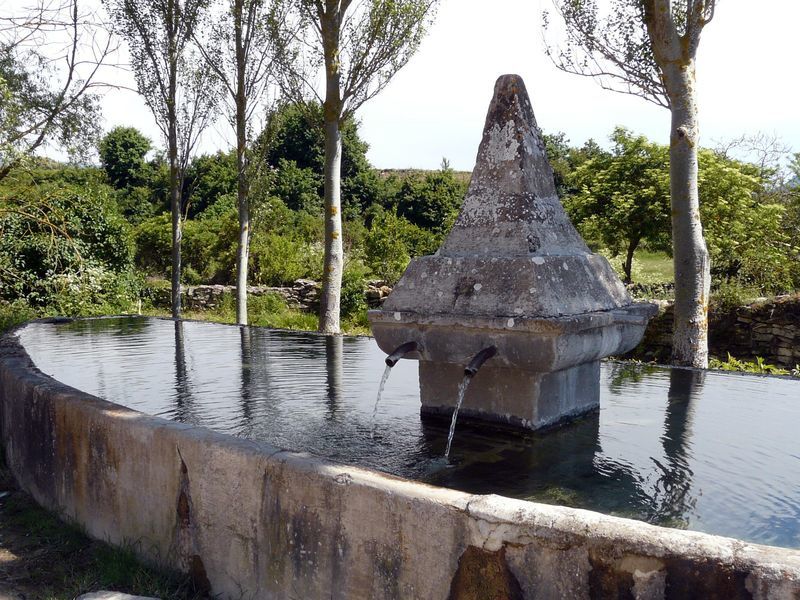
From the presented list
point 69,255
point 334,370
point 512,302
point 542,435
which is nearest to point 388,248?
point 69,255

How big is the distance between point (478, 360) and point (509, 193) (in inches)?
36.8

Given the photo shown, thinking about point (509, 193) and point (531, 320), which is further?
point (509, 193)

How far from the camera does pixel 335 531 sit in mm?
2432

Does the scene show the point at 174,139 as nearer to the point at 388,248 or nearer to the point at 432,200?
the point at 388,248

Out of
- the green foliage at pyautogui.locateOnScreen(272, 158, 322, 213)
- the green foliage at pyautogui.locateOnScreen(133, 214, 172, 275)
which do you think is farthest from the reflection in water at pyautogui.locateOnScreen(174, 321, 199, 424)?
the green foliage at pyautogui.locateOnScreen(272, 158, 322, 213)

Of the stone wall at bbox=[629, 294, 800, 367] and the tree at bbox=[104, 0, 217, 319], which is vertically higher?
the tree at bbox=[104, 0, 217, 319]

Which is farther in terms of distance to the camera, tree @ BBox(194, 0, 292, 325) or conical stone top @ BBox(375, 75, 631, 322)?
tree @ BBox(194, 0, 292, 325)

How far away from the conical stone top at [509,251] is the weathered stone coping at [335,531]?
1278mm

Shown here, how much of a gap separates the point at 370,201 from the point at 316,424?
996 inches

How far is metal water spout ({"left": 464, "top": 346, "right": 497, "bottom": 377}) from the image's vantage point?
10.9ft

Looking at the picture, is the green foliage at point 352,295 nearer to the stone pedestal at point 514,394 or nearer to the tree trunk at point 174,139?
the tree trunk at point 174,139

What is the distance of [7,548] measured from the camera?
3453 millimetres

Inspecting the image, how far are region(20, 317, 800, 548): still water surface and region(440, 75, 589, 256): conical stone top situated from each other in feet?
3.19

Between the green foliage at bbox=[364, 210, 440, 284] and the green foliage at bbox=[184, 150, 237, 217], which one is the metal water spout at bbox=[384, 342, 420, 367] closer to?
the green foliage at bbox=[364, 210, 440, 284]
